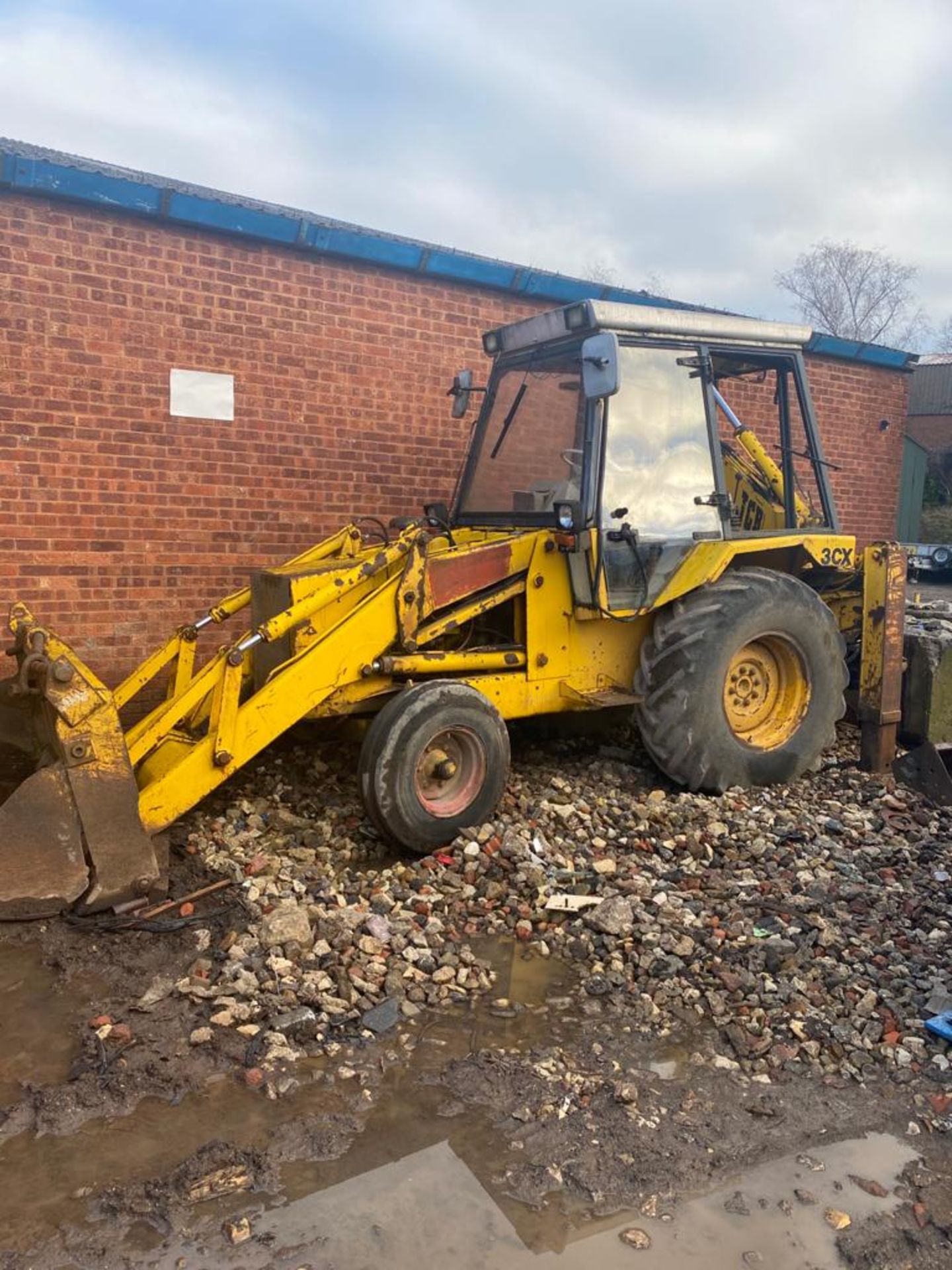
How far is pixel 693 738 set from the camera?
540 cm

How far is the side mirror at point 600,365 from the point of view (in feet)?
15.4

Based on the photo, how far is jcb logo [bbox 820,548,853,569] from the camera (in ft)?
19.9

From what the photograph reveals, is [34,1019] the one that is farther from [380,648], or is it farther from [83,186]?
[83,186]

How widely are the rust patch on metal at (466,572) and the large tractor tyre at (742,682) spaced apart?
3.38ft

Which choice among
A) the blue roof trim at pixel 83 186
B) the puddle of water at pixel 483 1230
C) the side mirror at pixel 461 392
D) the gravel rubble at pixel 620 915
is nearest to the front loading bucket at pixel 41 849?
the gravel rubble at pixel 620 915

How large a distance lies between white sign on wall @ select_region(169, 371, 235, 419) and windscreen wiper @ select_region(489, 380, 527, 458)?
2.08 m

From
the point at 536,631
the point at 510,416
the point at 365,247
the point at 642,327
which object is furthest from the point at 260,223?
the point at 536,631

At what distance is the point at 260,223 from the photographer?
6.52 metres

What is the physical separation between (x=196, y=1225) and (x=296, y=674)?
99.8 inches

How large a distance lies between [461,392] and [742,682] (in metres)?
2.49

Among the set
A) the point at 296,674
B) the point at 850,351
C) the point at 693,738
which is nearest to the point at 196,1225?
the point at 296,674

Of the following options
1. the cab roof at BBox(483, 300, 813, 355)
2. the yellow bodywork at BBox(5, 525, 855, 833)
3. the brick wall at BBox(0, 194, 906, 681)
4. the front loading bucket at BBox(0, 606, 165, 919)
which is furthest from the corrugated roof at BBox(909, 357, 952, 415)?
the front loading bucket at BBox(0, 606, 165, 919)

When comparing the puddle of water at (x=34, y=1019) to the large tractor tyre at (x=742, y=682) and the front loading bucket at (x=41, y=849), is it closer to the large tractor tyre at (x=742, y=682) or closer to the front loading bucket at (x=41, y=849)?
the front loading bucket at (x=41, y=849)

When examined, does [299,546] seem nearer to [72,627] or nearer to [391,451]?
[391,451]
